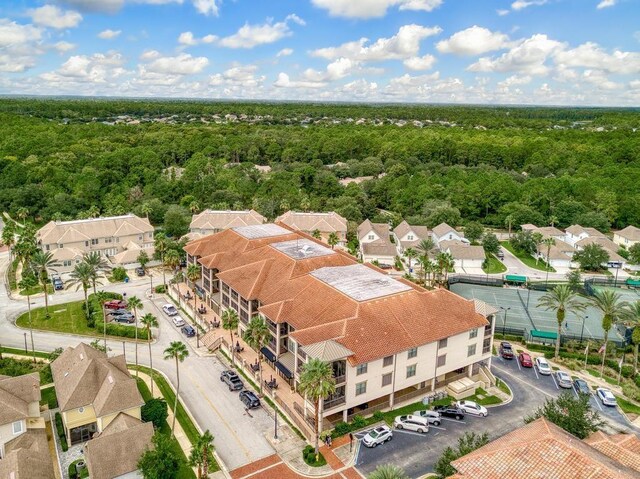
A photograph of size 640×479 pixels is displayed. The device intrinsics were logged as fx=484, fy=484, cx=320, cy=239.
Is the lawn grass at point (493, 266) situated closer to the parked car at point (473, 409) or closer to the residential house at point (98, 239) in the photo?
the parked car at point (473, 409)

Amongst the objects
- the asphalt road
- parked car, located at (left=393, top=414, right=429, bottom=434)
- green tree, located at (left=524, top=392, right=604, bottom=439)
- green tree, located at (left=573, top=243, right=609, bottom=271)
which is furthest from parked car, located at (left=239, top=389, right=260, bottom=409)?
green tree, located at (left=573, top=243, right=609, bottom=271)

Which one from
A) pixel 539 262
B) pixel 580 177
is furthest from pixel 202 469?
pixel 580 177

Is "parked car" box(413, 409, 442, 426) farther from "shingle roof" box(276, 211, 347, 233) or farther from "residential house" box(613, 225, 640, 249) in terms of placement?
"residential house" box(613, 225, 640, 249)

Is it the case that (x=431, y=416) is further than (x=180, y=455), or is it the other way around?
(x=431, y=416)

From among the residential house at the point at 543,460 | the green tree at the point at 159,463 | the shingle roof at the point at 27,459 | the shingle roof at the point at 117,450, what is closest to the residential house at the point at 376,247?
the shingle roof at the point at 117,450

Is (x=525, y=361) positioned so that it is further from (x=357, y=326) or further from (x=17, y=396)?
(x=17, y=396)

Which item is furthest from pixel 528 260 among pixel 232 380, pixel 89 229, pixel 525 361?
pixel 89 229

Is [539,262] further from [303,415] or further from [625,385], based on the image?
[303,415]
